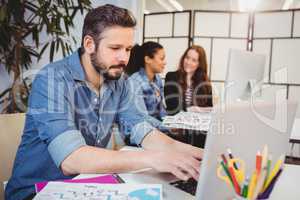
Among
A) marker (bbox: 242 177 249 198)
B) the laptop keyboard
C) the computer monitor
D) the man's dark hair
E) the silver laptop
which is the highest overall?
the man's dark hair

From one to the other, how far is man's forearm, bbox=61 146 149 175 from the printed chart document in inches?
4.4

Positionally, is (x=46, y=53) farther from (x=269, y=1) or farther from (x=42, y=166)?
(x=269, y=1)

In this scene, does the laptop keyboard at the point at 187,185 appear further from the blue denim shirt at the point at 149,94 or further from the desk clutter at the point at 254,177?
the blue denim shirt at the point at 149,94

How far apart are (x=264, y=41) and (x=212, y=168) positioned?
384cm

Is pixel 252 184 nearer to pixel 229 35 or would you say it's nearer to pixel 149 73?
pixel 149 73

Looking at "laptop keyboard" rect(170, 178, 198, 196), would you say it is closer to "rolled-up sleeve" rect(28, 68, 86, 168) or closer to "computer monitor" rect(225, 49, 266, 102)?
"rolled-up sleeve" rect(28, 68, 86, 168)

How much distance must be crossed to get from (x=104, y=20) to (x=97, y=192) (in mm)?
792

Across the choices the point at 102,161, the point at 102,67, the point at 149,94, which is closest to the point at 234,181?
the point at 102,161

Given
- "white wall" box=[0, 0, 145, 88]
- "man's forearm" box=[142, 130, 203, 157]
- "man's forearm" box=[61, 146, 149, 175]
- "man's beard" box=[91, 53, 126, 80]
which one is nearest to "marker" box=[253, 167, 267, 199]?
"man's forearm" box=[61, 146, 149, 175]

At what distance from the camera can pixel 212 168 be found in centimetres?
55

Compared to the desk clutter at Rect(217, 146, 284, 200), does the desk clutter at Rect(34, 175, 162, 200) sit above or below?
below

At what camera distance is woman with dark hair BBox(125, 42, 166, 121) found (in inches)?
95.3

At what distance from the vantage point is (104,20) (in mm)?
1272

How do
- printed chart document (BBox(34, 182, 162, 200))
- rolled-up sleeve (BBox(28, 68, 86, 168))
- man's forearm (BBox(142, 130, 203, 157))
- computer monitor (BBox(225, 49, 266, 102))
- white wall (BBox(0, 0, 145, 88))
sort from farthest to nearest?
1. white wall (BBox(0, 0, 145, 88))
2. computer monitor (BBox(225, 49, 266, 102))
3. man's forearm (BBox(142, 130, 203, 157))
4. rolled-up sleeve (BBox(28, 68, 86, 168))
5. printed chart document (BBox(34, 182, 162, 200))
